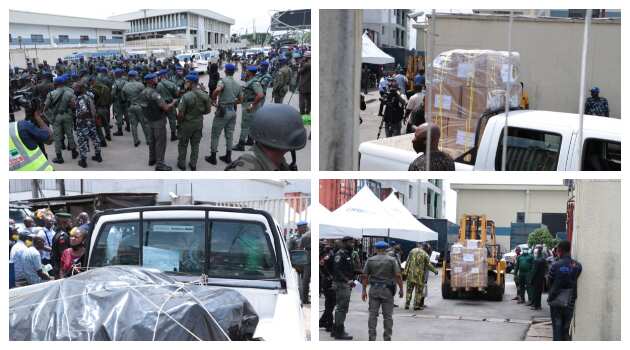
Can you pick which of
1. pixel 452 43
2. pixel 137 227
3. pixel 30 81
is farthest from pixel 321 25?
pixel 452 43

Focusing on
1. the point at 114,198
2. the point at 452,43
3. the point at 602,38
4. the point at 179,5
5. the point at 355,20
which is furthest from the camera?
the point at 452,43

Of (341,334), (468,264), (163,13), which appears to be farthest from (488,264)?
(163,13)

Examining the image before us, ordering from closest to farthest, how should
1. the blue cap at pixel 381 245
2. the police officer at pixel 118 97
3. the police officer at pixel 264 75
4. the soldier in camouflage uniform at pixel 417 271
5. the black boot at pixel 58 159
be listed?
the blue cap at pixel 381 245 < the soldier in camouflage uniform at pixel 417 271 < the black boot at pixel 58 159 < the police officer at pixel 264 75 < the police officer at pixel 118 97

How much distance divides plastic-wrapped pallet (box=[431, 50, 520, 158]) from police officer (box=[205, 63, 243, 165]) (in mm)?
1682

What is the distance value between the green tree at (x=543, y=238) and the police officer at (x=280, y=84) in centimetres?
258

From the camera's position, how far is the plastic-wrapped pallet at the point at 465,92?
16.5ft

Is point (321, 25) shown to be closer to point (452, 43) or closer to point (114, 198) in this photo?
point (114, 198)

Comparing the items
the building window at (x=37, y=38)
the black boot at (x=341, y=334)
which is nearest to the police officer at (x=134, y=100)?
the building window at (x=37, y=38)

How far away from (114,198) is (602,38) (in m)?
5.97

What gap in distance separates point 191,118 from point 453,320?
269 centimetres

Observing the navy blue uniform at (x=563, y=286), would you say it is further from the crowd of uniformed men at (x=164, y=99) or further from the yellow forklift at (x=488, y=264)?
the crowd of uniformed men at (x=164, y=99)

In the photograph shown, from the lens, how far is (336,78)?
3480mm

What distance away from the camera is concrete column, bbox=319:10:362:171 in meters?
3.46

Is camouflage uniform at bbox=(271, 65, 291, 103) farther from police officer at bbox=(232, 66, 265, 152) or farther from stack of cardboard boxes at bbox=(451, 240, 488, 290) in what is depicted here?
stack of cardboard boxes at bbox=(451, 240, 488, 290)
